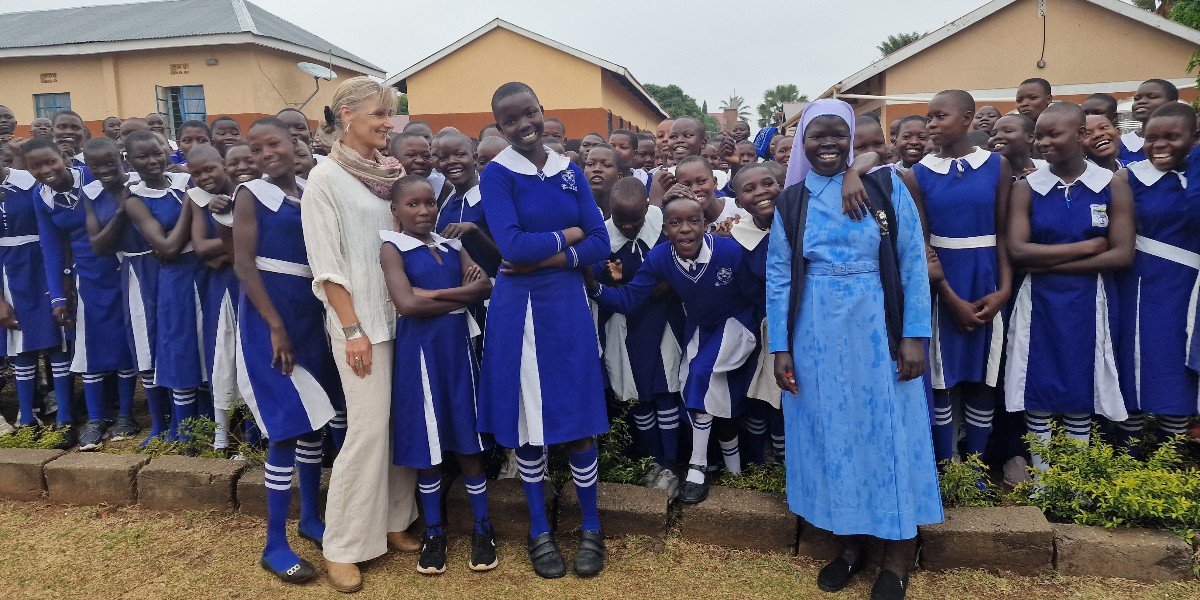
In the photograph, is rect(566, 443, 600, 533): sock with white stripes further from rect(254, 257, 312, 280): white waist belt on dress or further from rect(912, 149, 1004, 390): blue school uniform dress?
rect(912, 149, 1004, 390): blue school uniform dress

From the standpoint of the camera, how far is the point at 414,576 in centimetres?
331

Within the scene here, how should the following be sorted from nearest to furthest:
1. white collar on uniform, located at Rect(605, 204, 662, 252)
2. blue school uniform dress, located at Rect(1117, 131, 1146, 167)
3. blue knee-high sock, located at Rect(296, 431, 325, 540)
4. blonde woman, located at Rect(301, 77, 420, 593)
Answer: blonde woman, located at Rect(301, 77, 420, 593)
blue knee-high sock, located at Rect(296, 431, 325, 540)
white collar on uniform, located at Rect(605, 204, 662, 252)
blue school uniform dress, located at Rect(1117, 131, 1146, 167)

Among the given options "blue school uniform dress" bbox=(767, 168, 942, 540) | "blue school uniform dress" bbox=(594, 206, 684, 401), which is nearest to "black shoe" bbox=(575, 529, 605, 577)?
"blue school uniform dress" bbox=(594, 206, 684, 401)

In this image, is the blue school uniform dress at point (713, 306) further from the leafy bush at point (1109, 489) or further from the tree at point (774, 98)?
the tree at point (774, 98)

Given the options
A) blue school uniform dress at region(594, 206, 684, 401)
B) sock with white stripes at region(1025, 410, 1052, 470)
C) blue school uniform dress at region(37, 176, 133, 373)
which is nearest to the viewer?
sock with white stripes at region(1025, 410, 1052, 470)

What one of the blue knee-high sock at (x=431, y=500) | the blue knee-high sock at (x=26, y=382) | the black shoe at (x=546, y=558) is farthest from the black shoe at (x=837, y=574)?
the blue knee-high sock at (x=26, y=382)

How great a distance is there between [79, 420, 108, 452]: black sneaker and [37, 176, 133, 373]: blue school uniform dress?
35 centimetres

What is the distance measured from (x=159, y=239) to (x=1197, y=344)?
526 centimetres

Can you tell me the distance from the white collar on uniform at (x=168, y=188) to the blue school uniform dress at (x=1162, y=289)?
16.4 feet

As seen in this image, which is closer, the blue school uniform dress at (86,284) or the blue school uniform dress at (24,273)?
the blue school uniform dress at (86,284)

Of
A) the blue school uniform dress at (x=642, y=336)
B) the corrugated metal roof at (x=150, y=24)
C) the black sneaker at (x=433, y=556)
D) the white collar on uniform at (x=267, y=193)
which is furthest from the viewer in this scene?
the corrugated metal roof at (x=150, y=24)

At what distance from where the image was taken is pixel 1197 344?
137 inches

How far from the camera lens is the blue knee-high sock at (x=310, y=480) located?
3449 millimetres

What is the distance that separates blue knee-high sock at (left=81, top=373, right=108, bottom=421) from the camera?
486 centimetres
